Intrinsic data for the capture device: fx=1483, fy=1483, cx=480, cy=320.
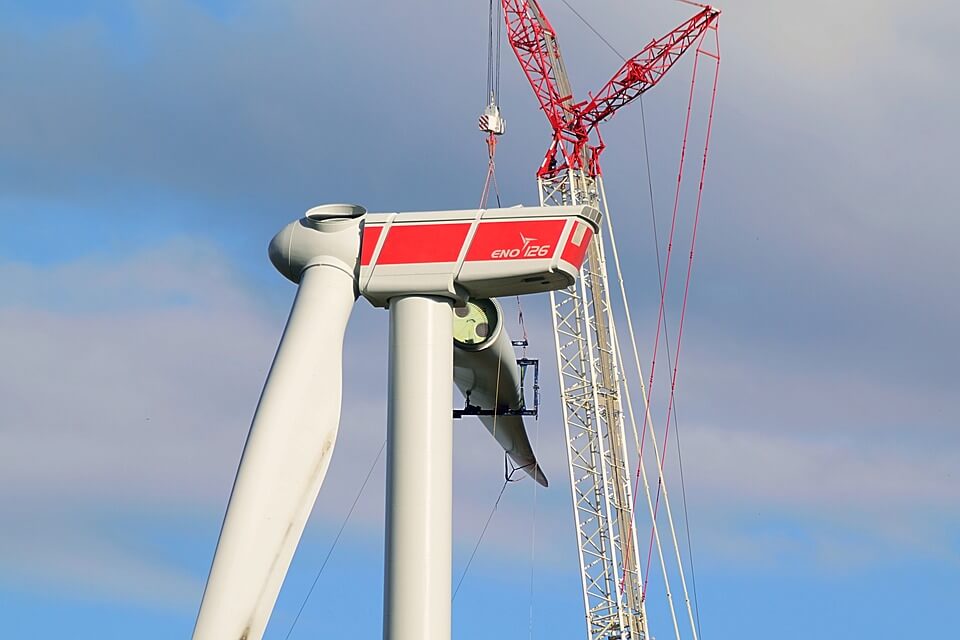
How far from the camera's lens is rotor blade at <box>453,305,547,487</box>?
114 ft

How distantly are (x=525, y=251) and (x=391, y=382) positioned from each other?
3.76 m

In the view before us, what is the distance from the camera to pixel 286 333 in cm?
3062

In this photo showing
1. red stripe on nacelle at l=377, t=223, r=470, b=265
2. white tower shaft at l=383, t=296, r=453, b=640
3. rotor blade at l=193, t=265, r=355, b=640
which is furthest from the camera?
red stripe on nacelle at l=377, t=223, r=470, b=265

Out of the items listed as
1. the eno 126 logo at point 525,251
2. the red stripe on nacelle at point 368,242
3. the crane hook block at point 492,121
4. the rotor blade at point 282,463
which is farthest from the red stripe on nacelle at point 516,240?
the crane hook block at point 492,121

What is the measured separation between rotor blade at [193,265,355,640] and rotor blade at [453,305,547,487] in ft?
16.1

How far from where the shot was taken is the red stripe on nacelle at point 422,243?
30.1 metres

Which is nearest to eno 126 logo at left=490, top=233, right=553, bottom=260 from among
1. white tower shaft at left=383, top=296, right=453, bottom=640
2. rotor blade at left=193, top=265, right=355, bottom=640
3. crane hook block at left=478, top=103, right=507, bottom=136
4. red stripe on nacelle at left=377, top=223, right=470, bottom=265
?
red stripe on nacelle at left=377, top=223, right=470, bottom=265

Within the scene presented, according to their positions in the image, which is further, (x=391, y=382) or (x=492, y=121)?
(x=492, y=121)

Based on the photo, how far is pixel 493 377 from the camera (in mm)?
36062

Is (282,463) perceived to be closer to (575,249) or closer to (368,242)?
(368,242)

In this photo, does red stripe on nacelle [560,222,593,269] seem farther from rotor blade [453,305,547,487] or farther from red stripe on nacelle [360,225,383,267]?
rotor blade [453,305,547,487]

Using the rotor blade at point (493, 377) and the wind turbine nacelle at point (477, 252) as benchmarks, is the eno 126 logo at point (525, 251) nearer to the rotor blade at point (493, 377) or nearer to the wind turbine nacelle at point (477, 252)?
the wind turbine nacelle at point (477, 252)

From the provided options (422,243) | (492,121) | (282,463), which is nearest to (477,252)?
(422,243)

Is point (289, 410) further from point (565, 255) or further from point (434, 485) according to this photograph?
point (565, 255)
